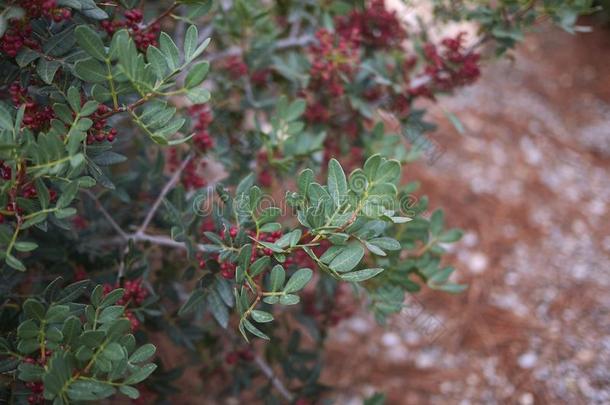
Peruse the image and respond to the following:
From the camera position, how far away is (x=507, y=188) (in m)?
2.22

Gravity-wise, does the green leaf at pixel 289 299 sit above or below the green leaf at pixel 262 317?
above

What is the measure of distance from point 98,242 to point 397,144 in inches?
30.3

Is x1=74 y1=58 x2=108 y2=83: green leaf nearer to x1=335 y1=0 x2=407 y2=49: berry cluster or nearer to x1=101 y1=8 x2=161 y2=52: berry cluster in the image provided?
x1=101 y1=8 x2=161 y2=52: berry cluster

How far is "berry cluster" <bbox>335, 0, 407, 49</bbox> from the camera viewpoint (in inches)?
56.3

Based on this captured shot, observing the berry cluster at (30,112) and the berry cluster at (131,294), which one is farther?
the berry cluster at (131,294)

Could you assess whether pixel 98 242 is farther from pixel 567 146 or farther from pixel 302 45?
pixel 567 146

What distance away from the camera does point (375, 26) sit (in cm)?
149

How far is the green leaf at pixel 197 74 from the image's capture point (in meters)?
0.85

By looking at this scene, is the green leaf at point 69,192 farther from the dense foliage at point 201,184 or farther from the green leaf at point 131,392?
the green leaf at point 131,392

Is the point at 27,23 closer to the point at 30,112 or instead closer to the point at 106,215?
the point at 30,112

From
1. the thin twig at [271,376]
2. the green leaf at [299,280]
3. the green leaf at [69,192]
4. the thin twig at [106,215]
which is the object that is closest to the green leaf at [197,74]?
the green leaf at [69,192]

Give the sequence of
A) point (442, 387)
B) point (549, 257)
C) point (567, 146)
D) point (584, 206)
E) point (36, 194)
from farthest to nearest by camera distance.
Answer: point (567, 146) < point (584, 206) < point (549, 257) < point (442, 387) < point (36, 194)

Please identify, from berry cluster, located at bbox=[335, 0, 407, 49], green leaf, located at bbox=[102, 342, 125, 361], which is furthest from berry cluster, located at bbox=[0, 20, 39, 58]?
berry cluster, located at bbox=[335, 0, 407, 49]

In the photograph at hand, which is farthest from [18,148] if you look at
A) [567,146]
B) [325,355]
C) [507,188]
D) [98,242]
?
[567,146]
